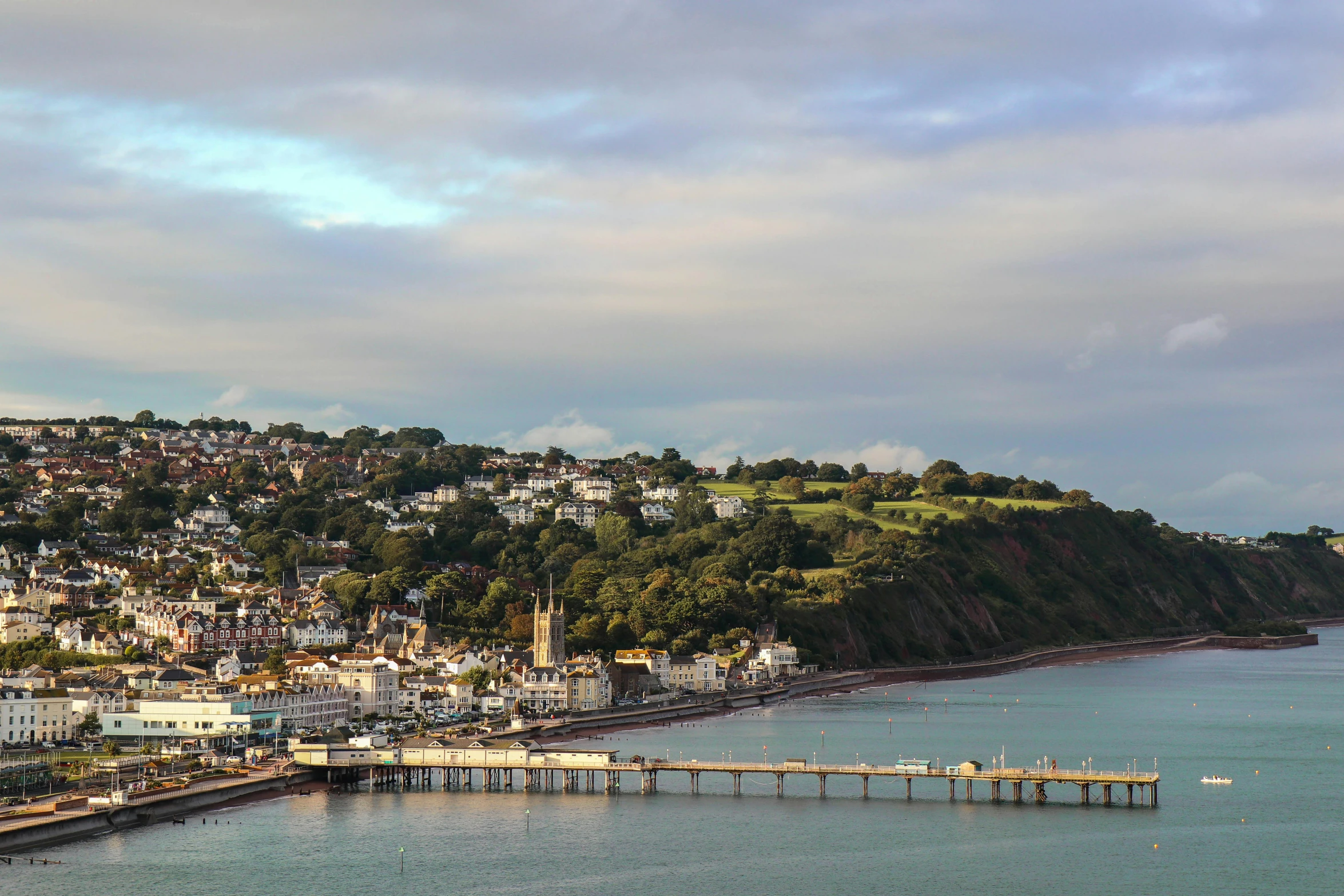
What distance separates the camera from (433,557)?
136 metres

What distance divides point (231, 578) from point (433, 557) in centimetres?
1996

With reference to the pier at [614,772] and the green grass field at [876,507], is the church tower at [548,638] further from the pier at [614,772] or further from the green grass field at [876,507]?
the green grass field at [876,507]

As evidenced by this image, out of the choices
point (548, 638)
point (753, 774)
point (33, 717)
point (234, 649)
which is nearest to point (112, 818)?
point (33, 717)

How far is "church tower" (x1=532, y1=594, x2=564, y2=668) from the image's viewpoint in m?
99.4

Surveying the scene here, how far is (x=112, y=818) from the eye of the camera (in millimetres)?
53156

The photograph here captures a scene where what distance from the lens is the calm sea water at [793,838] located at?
47406mm

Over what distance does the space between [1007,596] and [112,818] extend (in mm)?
122015

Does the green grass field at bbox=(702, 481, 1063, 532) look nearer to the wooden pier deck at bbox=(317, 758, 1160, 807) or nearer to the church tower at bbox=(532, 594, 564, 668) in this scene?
the church tower at bbox=(532, 594, 564, 668)

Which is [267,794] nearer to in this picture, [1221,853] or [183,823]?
[183,823]

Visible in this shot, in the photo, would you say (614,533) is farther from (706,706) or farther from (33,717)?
(33,717)

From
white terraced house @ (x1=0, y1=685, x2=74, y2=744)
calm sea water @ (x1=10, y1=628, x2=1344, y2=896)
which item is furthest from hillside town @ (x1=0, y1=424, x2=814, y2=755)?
calm sea water @ (x1=10, y1=628, x2=1344, y2=896)

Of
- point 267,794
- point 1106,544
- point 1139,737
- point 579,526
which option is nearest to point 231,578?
point 579,526

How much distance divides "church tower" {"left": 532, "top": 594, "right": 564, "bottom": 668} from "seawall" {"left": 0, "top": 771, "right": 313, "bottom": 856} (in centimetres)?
3752

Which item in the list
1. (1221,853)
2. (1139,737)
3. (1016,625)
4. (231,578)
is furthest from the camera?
(1016,625)
